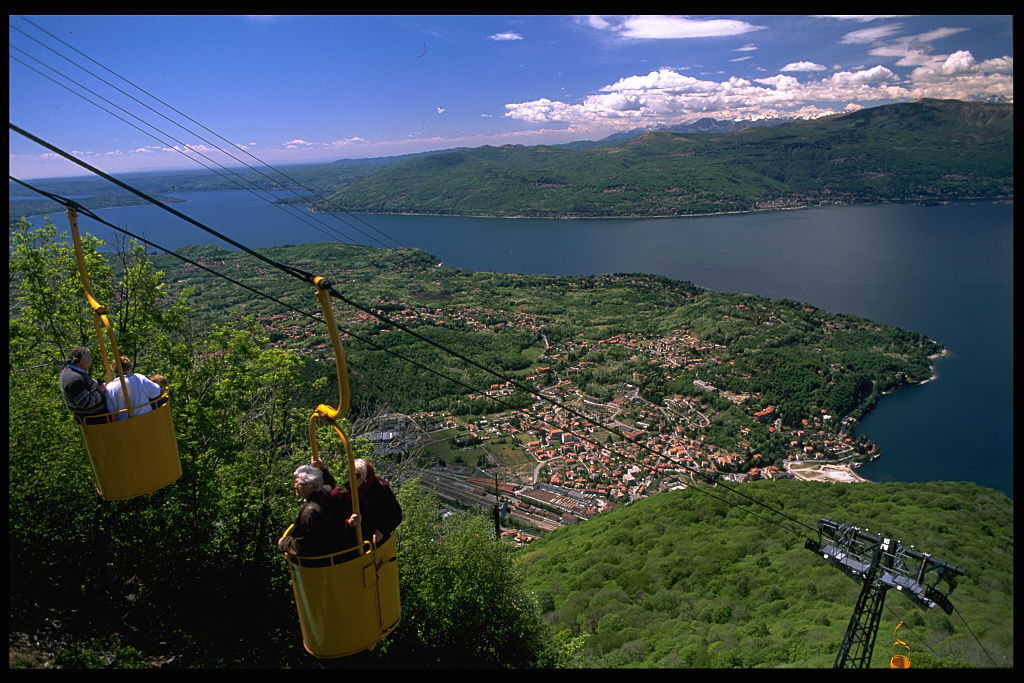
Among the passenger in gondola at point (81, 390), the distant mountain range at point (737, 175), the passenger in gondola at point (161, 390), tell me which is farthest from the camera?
the distant mountain range at point (737, 175)

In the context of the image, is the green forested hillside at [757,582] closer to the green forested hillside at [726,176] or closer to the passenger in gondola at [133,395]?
the passenger in gondola at [133,395]

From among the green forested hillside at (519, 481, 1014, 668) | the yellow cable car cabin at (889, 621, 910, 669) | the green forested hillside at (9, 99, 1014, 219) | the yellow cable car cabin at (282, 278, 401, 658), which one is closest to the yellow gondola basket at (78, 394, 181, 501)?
the yellow cable car cabin at (282, 278, 401, 658)

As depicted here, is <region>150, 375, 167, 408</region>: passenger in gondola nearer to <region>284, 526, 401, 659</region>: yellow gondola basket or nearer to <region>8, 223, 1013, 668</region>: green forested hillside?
<region>284, 526, 401, 659</region>: yellow gondola basket

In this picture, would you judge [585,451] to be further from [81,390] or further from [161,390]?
[81,390]

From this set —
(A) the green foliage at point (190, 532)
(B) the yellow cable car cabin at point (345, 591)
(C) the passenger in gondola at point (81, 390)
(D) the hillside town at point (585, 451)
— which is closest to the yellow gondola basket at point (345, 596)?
(B) the yellow cable car cabin at point (345, 591)

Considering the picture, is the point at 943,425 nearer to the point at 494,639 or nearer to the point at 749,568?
the point at 749,568

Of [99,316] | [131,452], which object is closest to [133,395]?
[131,452]

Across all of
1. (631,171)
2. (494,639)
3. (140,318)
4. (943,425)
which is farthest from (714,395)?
(631,171)

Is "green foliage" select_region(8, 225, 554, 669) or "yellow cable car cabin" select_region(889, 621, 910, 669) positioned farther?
"yellow cable car cabin" select_region(889, 621, 910, 669)
